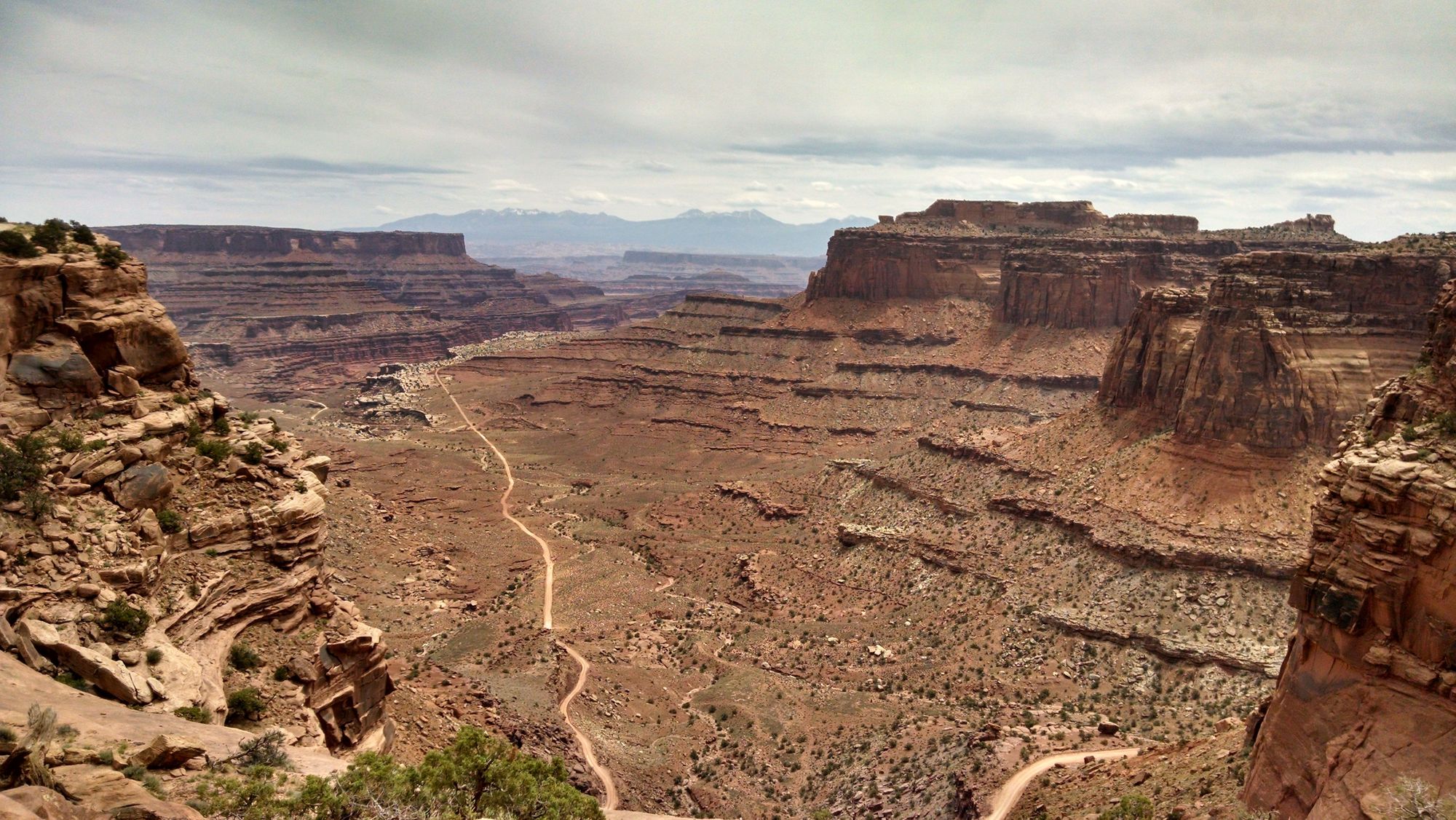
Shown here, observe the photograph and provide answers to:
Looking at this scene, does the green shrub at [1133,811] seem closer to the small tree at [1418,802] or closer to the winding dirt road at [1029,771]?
the winding dirt road at [1029,771]

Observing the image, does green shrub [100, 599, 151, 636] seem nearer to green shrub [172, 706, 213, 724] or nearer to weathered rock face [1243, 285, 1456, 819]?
green shrub [172, 706, 213, 724]

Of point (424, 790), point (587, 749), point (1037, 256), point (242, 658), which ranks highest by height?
point (1037, 256)

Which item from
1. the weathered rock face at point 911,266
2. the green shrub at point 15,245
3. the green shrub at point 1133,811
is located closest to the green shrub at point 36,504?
the green shrub at point 15,245

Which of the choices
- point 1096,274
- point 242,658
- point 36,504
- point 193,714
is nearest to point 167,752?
point 193,714

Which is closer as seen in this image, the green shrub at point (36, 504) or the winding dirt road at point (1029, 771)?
the green shrub at point (36, 504)

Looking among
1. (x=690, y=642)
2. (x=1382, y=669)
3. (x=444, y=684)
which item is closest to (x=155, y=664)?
(x=444, y=684)

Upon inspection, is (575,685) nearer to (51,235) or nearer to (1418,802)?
(51,235)

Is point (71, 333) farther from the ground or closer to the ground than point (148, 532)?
farther from the ground
